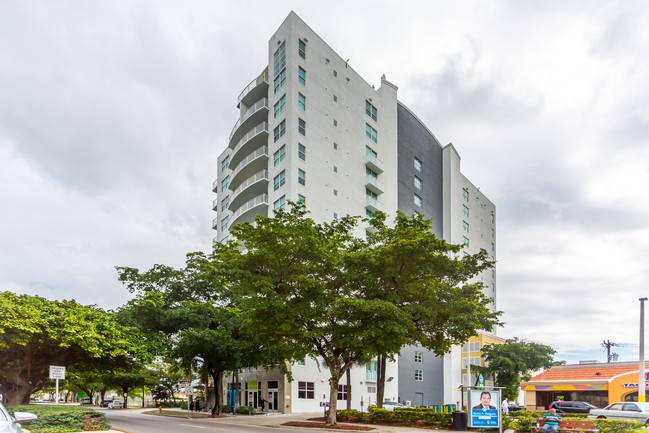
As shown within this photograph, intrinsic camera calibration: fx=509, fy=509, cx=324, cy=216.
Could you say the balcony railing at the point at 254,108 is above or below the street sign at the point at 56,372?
above

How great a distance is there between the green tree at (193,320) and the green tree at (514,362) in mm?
34404

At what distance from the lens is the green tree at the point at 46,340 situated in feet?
78.0

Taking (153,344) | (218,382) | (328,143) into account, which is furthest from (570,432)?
(328,143)

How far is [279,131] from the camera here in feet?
167

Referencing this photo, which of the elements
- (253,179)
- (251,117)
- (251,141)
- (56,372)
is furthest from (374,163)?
(56,372)

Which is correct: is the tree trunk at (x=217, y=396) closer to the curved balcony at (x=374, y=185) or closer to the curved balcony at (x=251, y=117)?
the curved balcony at (x=374, y=185)

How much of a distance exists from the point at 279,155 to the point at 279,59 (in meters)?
10.4

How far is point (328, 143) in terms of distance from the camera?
52.9m

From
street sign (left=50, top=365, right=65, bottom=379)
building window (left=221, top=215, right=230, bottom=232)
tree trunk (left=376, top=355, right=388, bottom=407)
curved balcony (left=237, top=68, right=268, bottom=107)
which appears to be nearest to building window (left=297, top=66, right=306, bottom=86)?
curved balcony (left=237, top=68, right=268, bottom=107)

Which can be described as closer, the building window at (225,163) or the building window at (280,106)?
the building window at (280,106)

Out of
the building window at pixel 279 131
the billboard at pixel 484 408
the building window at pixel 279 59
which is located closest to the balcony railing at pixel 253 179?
the building window at pixel 279 131

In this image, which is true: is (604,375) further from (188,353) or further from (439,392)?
(188,353)

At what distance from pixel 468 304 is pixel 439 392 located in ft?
137

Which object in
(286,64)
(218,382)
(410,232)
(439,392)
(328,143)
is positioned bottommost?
(439,392)
